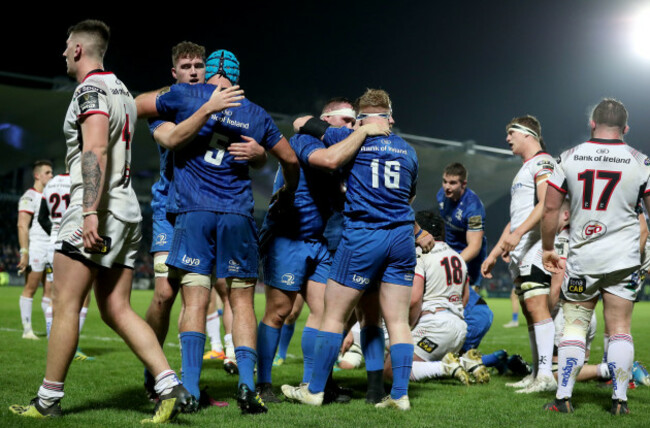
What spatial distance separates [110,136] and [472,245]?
16.4 feet

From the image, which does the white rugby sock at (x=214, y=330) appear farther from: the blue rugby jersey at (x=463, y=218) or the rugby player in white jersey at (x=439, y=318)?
the blue rugby jersey at (x=463, y=218)

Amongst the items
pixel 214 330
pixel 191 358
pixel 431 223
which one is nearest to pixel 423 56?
pixel 214 330

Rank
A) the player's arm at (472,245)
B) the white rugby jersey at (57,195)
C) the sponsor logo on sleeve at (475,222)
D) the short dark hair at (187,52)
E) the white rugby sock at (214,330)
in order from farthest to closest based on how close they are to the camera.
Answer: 1. the white rugby jersey at (57,195)
2. the sponsor logo on sleeve at (475,222)
3. the player's arm at (472,245)
4. the white rugby sock at (214,330)
5. the short dark hair at (187,52)

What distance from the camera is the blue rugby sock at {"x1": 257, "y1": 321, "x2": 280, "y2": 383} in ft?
15.8

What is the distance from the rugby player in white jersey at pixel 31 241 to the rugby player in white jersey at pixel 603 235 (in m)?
7.37

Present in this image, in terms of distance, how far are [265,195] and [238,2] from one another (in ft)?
32.9

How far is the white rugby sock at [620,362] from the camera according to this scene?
14.7 ft

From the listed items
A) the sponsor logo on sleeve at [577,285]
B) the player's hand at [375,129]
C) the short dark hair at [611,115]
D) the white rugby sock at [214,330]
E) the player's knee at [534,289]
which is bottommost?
the white rugby sock at [214,330]

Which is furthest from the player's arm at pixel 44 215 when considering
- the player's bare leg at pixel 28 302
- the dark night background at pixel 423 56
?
the dark night background at pixel 423 56

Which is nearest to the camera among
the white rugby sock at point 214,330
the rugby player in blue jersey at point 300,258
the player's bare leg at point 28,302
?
the rugby player in blue jersey at point 300,258

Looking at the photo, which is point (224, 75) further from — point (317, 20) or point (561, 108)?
point (561, 108)

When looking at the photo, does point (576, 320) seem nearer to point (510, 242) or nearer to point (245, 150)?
point (510, 242)

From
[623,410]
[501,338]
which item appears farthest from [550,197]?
[501,338]

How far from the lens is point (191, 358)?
4.14 m
